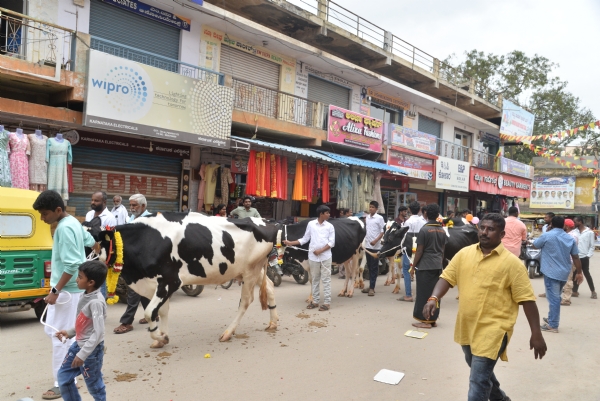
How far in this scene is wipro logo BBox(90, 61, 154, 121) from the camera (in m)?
9.81

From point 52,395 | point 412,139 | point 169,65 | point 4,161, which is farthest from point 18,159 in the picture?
point 412,139

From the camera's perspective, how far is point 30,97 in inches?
405

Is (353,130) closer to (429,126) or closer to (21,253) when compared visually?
(429,126)

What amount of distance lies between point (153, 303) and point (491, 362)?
3757 millimetres

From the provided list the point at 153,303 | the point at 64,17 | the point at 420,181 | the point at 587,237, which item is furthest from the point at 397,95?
the point at 153,303

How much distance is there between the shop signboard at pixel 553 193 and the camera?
33.6 metres

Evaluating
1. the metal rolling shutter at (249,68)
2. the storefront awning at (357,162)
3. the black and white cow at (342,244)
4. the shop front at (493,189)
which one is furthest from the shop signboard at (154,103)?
the shop front at (493,189)

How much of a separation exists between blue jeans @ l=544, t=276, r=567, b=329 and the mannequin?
29.8 ft

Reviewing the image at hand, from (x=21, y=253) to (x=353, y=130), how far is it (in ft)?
38.8

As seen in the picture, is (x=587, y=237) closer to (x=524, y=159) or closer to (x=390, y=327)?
(x=390, y=327)

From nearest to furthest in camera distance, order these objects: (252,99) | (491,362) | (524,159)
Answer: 1. (491,362)
2. (252,99)
3. (524,159)

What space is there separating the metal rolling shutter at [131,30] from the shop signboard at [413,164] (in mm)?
9108

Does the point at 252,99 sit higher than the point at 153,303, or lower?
higher

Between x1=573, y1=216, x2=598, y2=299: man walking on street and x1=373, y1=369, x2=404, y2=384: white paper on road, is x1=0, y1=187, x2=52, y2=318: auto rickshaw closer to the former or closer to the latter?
x1=373, y1=369, x2=404, y2=384: white paper on road
